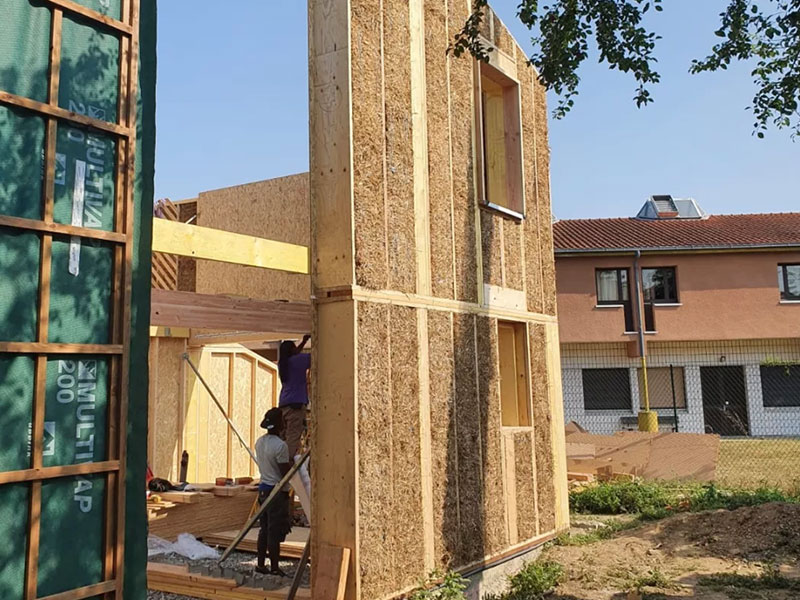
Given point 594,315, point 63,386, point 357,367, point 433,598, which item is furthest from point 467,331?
point 594,315

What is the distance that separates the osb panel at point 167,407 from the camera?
11.7 metres

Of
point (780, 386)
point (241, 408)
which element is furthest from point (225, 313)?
point (780, 386)

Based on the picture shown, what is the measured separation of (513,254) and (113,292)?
5367 millimetres

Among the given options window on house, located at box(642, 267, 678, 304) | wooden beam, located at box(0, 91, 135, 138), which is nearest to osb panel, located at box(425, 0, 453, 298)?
wooden beam, located at box(0, 91, 135, 138)

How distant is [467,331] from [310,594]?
10.2ft

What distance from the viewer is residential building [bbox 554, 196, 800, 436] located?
25.7 m

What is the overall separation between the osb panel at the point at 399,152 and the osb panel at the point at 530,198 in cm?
286

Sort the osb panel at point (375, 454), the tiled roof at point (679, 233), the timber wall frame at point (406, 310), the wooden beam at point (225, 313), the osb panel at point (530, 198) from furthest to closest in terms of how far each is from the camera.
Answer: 1. the tiled roof at point (679, 233)
2. the osb panel at point (530, 198)
3. the wooden beam at point (225, 313)
4. the timber wall frame at point (406, 310)
5. the osb panel at point (375, 454)

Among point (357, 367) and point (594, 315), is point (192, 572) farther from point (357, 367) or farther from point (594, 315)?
point (594, 315)

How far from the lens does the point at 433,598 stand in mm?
6535

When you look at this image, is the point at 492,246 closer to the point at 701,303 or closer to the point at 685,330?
the point at 685,330

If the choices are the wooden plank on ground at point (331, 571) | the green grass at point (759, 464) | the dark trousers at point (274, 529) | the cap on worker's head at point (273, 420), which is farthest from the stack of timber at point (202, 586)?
the green grass at point (759, 464)

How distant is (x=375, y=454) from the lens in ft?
20.1

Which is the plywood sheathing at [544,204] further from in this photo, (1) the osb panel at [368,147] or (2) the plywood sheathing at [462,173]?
(1) the osb panel at [368,147]
